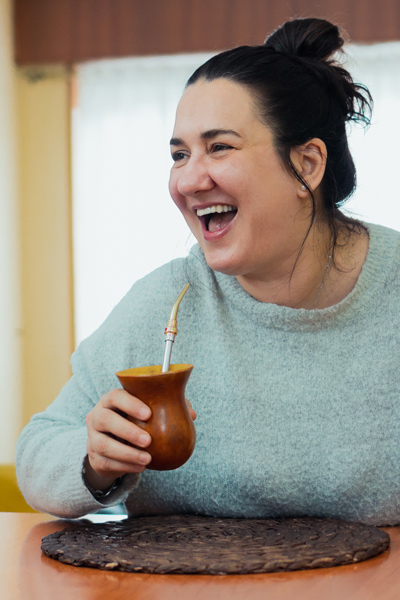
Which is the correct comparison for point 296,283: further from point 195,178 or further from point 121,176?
point 121,176

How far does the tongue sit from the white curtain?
9.08 feet

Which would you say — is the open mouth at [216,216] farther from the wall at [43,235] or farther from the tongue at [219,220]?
the wall at [43,235]

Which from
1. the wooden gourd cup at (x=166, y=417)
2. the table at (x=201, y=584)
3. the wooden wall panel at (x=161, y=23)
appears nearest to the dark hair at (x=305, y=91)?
the wooden gourd cup at (x=166, y=417)

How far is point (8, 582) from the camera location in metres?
0.84

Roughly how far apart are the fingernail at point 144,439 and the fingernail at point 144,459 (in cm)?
2

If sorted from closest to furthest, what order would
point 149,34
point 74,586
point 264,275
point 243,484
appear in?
point 74,586 → point 243,484 → point 264,275 → point 149,34

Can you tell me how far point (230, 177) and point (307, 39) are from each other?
353 millimetres

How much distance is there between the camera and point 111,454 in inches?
38.9

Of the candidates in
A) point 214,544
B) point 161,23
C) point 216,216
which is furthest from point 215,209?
point 161,23

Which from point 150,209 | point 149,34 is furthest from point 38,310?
point 149,34

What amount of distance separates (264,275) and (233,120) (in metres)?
0.28

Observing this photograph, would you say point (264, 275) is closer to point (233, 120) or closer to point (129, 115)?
point (233, 120)

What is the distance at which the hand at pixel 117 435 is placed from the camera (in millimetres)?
943

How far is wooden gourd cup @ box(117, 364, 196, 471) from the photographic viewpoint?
93 centimetres
